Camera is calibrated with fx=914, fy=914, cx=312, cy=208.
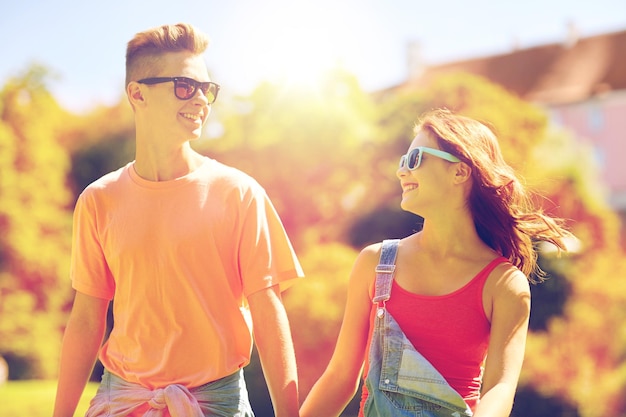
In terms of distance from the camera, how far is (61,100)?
17.1m

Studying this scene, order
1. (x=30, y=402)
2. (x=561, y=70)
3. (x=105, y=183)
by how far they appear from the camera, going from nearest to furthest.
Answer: (x=105, y=183), (x=30, y=402), (x=561, y=70)

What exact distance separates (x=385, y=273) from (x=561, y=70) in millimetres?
33722

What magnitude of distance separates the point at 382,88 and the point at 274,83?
15.8 m

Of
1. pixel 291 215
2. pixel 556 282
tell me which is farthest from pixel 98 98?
pixel 556 282

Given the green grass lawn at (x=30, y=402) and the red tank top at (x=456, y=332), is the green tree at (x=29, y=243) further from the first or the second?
the red tank top at (x=456, y=332)

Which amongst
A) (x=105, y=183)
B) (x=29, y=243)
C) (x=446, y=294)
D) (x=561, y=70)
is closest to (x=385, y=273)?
(x=446, y=294)

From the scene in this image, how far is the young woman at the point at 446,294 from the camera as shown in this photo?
9.16ft

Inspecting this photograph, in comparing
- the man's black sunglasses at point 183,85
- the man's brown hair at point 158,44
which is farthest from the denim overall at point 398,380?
the man's brown hair at point 158,44

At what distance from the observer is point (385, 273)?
9.66 feet

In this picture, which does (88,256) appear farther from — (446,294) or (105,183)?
(446,294)

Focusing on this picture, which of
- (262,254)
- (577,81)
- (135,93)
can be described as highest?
(135,93)

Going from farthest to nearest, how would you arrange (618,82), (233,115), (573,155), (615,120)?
1. (618,82)
2. (615,120)
3. (573,155)
4. (233,115)

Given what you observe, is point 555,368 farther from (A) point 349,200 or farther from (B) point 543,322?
(A) point 349,200

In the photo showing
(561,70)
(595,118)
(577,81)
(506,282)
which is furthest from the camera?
(561,70)
